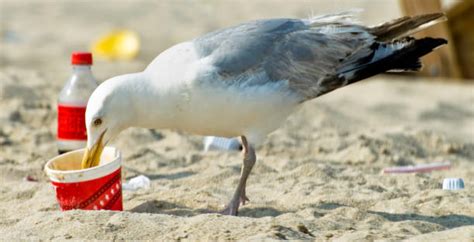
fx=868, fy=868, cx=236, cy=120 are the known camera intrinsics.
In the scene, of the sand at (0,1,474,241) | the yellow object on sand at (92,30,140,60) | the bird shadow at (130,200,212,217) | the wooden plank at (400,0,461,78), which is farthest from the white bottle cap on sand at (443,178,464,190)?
the yellow object on sand at (92,30,140,60)

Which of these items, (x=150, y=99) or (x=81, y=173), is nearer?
(x=81, y=173)

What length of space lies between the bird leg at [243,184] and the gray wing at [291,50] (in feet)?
1.21

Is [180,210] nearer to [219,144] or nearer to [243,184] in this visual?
[243,184]

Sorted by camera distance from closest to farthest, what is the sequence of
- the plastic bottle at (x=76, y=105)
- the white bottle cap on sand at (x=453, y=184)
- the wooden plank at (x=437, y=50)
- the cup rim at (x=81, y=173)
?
the cup rim at (x=81, y=173) → the white bottle cap on sand at (x=453, y=184) → the plastic bottle at (x=76, y=105) → the wooden plank at (x=437, y=50)

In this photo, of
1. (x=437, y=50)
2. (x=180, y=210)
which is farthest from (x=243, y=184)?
(x=437, y=50)

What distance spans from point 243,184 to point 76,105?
1.05m

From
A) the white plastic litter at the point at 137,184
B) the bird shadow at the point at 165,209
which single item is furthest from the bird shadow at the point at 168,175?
the bird shadow at the point at 165,209

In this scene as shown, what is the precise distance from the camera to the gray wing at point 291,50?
3.93 metres

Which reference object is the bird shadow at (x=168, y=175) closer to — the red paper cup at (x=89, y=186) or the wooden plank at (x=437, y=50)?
the red paper cup at (x=89, y=186)

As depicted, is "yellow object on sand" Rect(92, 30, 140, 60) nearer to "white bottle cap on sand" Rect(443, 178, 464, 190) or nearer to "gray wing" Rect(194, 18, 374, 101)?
"gray wing" Rect(194, 18, 374, 101)

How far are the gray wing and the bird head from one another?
42 centimetres

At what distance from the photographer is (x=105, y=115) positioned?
3750mm

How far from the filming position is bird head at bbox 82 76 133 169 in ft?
12.3

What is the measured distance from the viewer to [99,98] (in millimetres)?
3758
